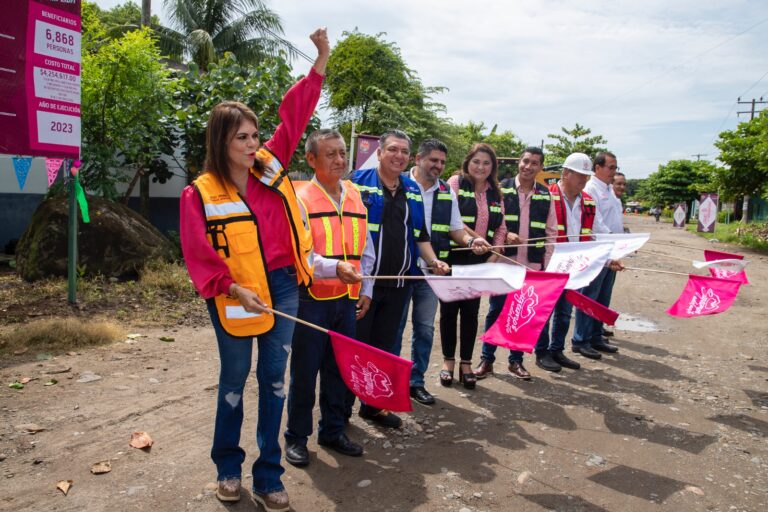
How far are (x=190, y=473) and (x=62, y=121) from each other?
4840 millimetres

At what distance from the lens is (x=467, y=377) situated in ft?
16.9

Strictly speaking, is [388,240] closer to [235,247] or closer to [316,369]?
[316,369]

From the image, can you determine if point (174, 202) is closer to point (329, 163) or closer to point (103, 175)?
point (103, 175)

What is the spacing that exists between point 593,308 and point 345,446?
8.71ft

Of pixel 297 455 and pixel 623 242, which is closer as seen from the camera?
pixel 297 455

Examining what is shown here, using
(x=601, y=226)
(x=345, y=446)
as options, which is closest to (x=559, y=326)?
(x=601, y=226)

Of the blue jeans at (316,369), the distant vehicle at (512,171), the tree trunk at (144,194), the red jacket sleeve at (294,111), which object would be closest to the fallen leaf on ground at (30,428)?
the blue jeans at (316,369)

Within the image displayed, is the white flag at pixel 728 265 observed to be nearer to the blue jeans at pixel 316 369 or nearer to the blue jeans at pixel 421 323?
the blue jeans at pixel 421 323

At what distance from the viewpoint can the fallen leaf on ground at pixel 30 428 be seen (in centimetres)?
388

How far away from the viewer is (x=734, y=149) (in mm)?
22750

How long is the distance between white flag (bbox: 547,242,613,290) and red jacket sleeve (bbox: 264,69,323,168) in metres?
2.98

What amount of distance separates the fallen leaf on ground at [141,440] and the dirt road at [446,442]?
5 centimetres

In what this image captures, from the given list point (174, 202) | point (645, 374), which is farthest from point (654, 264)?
point (174, 202)

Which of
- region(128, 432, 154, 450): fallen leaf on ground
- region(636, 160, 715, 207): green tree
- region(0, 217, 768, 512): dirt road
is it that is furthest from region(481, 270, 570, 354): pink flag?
region(636, 160, 715, 207): green tree
